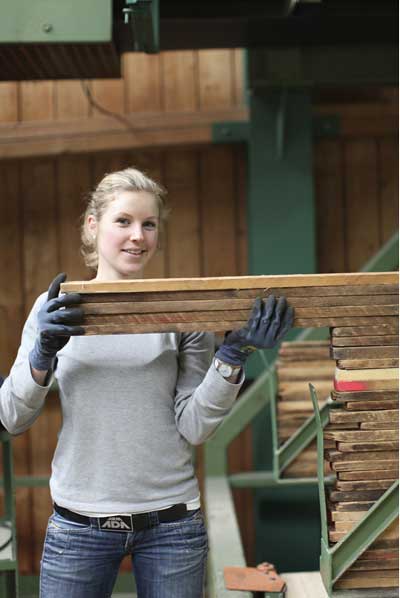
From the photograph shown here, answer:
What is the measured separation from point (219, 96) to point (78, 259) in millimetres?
1038

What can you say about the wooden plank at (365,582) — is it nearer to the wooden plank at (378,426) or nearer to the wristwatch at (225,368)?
the wooden plank at (378,426)

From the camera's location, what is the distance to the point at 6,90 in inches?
151

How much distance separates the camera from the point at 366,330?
1.40m

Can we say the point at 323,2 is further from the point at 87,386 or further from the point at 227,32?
the point at 87,386

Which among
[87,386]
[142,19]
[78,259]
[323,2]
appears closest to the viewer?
[87,386]

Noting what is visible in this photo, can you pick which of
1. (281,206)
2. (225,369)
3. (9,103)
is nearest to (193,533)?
(225,369)

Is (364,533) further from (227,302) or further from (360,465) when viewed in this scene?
(227,302)

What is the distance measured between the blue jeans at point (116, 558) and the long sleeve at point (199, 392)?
18 centimetres

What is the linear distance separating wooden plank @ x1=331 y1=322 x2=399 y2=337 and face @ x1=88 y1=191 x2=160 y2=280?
43 cm

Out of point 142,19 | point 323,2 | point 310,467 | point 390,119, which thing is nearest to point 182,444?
point 310,467

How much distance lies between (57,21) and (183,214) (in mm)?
1807

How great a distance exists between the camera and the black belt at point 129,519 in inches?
59.3

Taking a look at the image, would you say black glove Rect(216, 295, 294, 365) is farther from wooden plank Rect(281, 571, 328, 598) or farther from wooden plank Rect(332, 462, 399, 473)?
wooden plank Rect(281, 571, 328, 598)

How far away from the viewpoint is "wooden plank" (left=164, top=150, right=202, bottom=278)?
382 cm
